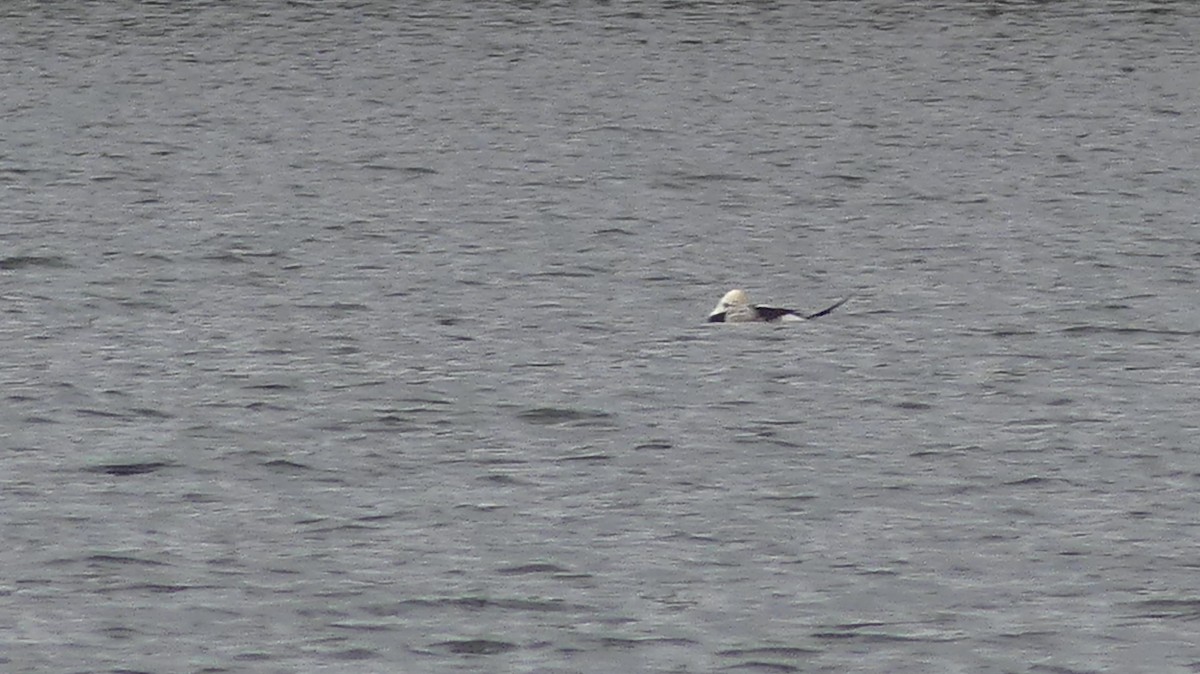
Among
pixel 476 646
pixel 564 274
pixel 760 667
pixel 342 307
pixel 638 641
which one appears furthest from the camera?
pixel 564 274

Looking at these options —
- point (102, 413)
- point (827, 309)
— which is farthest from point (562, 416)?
point (827, 309)

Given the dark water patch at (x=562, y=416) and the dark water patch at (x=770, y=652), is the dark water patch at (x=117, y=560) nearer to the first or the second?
the dark water patch at (x=770, y=652)

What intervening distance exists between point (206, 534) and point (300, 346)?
21.7 feet

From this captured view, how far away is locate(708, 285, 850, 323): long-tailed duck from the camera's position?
26.8 meters

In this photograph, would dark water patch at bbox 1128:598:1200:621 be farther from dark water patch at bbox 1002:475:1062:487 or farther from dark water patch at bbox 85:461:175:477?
dark water patch at bbox 85:461:175:477

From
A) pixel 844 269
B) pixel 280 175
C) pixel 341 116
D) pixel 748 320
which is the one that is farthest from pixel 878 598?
pixel 341 116

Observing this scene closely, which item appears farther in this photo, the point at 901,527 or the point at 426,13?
the point at 426,13

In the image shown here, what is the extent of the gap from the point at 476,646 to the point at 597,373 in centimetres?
808

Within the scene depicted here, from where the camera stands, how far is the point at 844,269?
30.0m

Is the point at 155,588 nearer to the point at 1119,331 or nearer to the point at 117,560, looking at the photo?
the point at 117,560

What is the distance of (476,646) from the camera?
16891 millimetres

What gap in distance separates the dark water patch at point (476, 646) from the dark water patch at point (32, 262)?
14033mm

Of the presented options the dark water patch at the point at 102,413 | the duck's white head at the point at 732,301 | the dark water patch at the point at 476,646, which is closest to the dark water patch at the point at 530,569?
the dark water patch at the point at 476,646

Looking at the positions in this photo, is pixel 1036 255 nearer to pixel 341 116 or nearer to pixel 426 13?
pixel 341 116
